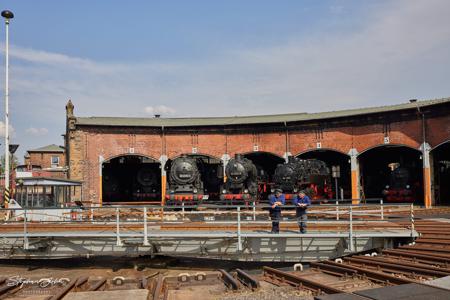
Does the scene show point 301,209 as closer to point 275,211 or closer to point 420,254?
point 275,211

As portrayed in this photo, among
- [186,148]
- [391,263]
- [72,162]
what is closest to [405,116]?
[186,148]

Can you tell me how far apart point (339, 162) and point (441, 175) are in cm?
807

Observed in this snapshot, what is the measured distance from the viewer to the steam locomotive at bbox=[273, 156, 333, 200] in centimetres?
2669

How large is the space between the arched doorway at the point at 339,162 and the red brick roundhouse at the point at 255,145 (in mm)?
86

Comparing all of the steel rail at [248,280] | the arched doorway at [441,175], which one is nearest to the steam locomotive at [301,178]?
the arched doorway at [441,175]

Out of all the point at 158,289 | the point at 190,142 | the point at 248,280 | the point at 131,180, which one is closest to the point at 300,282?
the point at 248,280

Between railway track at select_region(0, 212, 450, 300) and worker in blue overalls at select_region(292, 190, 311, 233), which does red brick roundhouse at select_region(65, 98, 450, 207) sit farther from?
railway track at select_region(0, 212, 450, 300)

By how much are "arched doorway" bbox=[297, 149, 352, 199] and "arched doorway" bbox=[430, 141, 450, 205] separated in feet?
20.4

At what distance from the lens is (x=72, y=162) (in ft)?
108

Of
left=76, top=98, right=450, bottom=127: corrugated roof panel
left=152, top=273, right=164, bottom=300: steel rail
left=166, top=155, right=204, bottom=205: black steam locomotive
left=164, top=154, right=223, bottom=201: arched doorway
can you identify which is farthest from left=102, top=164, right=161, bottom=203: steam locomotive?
left=152, top=273, right=164, bottom=300: steel rail

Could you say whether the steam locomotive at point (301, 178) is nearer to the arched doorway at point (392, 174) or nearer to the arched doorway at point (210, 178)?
the arched doorway at point (392, 174)

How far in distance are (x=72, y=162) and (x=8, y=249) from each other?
65.6ft

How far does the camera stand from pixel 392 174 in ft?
102

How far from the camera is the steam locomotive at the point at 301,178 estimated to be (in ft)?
87.6
